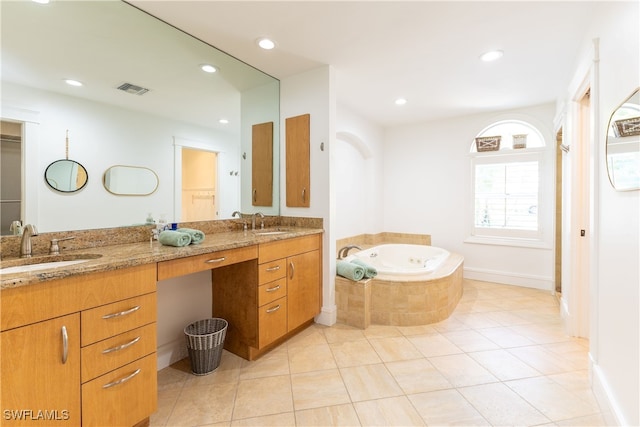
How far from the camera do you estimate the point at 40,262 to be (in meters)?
1.40

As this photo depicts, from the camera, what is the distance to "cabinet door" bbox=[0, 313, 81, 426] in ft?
3.15

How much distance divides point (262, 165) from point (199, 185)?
28.1 inches

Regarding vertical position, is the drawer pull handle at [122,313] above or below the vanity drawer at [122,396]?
above

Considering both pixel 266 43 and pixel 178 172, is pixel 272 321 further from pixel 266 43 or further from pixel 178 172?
pixel 266 43

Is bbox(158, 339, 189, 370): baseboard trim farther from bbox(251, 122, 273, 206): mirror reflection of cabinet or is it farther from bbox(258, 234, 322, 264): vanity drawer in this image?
bbox(251, 122, 273, 206): mirror reflection of cabinet

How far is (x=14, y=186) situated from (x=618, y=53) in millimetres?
3132

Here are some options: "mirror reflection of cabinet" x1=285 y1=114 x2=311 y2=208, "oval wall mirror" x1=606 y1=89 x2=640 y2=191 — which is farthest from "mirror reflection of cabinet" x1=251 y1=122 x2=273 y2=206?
"oval wall mirror" x1=606 y1=89 x2=640 y2=191

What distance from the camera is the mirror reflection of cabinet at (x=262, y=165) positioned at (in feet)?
9.00

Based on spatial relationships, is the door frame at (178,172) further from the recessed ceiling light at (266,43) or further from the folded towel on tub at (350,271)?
the folded towel on tub at (350,271)

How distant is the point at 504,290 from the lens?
3.60m

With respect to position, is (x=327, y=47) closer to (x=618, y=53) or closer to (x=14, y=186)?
(x=618, y=53)

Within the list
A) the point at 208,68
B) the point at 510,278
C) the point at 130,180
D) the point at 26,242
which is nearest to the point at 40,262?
the point at 26,242

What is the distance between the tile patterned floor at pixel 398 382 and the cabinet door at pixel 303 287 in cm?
20

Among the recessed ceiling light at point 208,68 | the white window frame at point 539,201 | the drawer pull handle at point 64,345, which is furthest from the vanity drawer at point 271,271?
the white window frame at point 539,201
